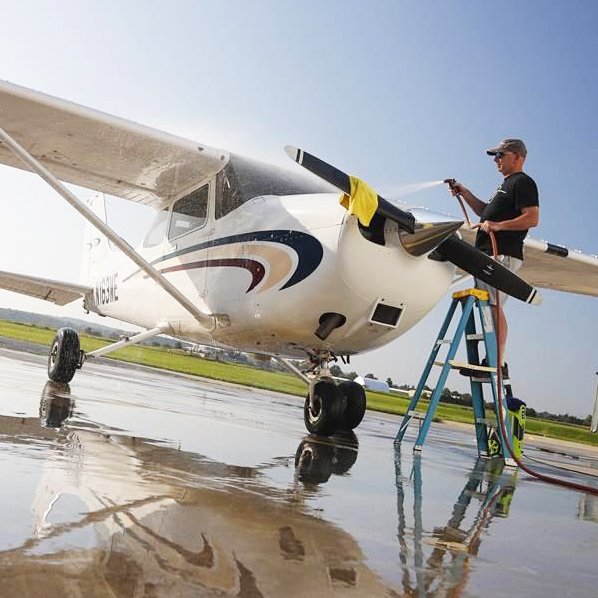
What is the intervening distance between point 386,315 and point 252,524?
135 inches

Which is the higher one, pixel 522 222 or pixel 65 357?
pixel 522 222

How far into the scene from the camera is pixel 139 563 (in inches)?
64.4

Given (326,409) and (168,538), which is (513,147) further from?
(168,538)

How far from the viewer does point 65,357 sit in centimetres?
819

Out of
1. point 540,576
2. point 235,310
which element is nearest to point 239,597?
point 540,576

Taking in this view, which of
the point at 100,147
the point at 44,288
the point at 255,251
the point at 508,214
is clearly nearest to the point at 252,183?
the point at 255,251

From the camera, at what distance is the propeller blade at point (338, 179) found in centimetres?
496

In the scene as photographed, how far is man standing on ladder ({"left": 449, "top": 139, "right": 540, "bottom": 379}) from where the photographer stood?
548 centimetres

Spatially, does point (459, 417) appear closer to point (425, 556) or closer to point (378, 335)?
point (378, 335)

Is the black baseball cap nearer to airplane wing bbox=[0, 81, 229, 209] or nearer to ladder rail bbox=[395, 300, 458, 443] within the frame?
ladder rail bbox=[395, 300, 458, 443]

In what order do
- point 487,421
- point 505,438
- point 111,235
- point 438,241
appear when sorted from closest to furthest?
point 438,241, point 505,438, point 487,421, point 111,235

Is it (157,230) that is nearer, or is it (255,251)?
(255,251)

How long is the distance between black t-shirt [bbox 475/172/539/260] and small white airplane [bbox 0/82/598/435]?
0.46 metres

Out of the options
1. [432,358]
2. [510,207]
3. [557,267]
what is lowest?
[432,358]
